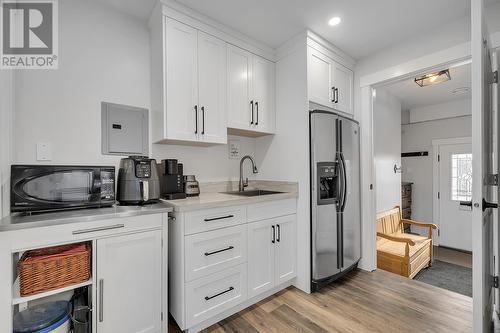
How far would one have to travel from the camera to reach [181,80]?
5.95 ft

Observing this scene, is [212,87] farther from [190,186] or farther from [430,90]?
[430,90]

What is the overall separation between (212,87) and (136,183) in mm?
1023

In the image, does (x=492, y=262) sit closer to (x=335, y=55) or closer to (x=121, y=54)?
(x=335, y=55)

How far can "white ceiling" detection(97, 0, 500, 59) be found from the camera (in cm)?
177

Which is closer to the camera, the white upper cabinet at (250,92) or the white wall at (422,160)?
the white upper cabinet at (250,92)

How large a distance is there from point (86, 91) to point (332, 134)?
213 centimetres

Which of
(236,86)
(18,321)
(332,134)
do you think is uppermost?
(236,86)

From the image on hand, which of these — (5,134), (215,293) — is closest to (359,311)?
(215,293)

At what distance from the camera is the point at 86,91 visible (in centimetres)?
172

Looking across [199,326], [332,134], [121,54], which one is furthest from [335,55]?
[199,326]

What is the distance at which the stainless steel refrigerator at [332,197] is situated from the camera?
2102 millimetres

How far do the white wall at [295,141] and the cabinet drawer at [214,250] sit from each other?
65 cm

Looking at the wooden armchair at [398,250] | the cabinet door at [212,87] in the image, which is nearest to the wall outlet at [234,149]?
the cabinet door at [212,87]

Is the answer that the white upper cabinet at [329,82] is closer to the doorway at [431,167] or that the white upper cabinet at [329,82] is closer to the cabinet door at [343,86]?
the cabinet door at [343,86]
